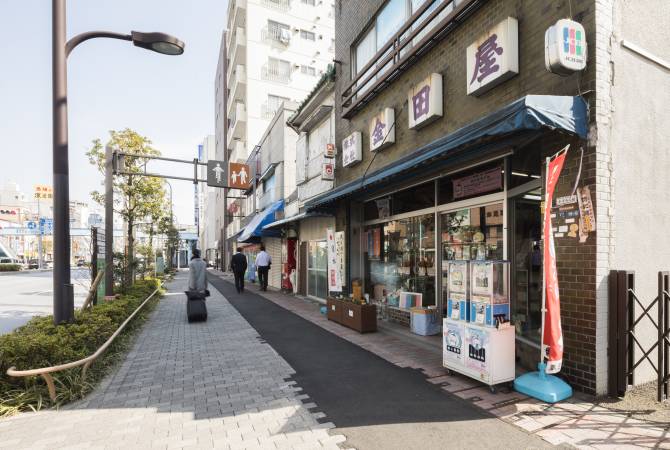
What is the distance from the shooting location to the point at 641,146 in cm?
495

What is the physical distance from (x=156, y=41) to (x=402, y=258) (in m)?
6.91

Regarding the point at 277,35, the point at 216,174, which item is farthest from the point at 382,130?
the point at 277,35

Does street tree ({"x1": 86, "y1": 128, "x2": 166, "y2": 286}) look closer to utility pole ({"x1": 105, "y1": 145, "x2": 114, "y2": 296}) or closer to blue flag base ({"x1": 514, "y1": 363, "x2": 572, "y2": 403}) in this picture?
utility pole ({"x1": 105, "y1": 145, "x2": 114, "y2": 296})

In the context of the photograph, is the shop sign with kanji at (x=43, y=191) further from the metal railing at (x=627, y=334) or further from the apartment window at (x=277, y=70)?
the metal railing at (x=627, y=334)

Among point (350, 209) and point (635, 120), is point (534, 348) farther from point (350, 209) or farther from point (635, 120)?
point (350, 209)

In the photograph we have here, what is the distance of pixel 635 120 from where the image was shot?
192 inches

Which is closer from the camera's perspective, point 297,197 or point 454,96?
point 454,96

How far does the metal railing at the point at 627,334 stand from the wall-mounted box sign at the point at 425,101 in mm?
4267

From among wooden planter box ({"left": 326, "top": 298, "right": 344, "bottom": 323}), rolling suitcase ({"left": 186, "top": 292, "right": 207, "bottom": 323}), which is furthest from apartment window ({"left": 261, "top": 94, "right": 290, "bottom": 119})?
wooden planter box ({"left": 326, "top": 298, "right": 344, "bottom": 323})

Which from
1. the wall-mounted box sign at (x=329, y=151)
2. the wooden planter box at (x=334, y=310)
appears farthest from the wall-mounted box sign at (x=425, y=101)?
the wooden planter box at (x=334, y=310)

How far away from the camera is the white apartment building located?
3112cm

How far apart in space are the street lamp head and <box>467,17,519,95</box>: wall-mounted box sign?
4.92 metres

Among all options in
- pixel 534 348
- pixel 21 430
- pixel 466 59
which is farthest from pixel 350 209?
pixel 21 430

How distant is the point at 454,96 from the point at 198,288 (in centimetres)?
813
